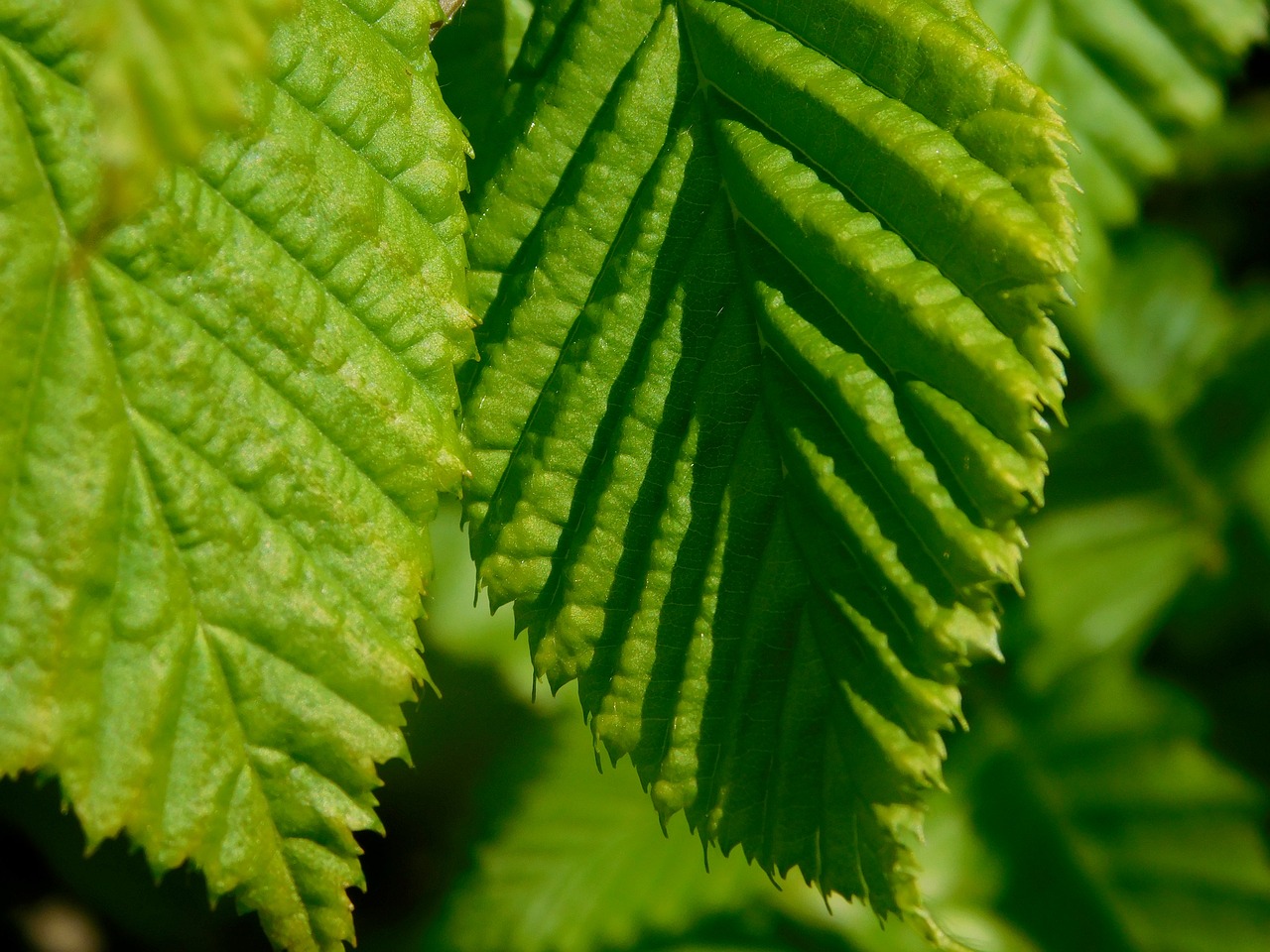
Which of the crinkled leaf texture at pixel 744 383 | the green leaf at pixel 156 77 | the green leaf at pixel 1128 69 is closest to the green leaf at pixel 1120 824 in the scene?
the green leaf at pixel 1128 69

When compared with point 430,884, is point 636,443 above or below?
above

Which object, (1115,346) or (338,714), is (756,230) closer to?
(338,714)

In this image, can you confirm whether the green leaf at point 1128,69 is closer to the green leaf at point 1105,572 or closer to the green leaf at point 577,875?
the green leaf at point 1105,572

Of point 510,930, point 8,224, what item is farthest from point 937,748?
point 510,930

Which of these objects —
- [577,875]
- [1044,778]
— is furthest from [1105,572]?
[577,875]

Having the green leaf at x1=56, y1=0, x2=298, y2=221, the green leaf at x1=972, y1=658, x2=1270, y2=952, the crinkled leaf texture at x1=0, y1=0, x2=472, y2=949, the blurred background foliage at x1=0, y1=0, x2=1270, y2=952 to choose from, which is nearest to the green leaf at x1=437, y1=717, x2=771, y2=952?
the blurred background foliage at x1=0, y1=0, x2=1270, y2=952
